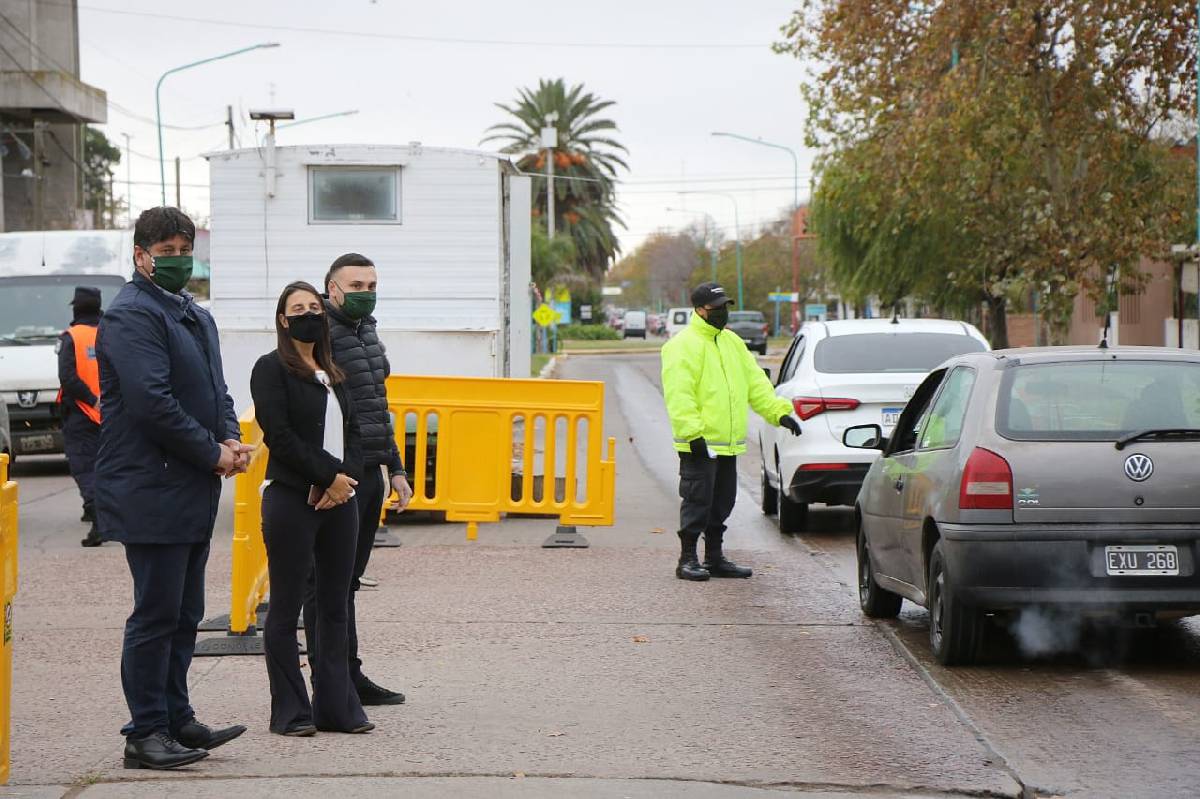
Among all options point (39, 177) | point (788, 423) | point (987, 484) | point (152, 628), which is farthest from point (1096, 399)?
point (39, 177)

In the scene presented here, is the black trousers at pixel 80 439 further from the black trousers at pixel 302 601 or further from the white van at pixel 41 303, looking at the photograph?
the black trousers at pixel 302 601

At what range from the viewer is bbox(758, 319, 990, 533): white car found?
509 inches

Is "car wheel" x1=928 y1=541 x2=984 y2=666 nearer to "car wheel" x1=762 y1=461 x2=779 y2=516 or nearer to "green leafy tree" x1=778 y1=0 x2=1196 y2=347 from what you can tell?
"car wheel" x1=762 y1=461 x2=779 y2=516

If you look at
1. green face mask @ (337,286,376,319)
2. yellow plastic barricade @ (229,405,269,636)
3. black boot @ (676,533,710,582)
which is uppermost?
green face mask @ (337,286,376,319)

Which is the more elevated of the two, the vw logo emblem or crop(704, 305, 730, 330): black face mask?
crop(704, 305, 730, 330): black face mask

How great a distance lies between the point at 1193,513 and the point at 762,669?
210cm

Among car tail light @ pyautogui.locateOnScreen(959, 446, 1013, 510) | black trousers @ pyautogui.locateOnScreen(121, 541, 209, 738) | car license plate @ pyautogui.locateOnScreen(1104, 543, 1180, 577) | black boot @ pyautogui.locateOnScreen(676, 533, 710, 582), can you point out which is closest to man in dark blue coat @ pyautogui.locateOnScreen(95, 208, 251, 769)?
black trousers @ pyautogui.locateOnScreen(121, 541, 209, 738)

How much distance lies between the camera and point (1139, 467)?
7.52 metres

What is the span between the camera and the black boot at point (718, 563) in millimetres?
11086

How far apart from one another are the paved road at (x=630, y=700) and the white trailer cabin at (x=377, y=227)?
5382mm

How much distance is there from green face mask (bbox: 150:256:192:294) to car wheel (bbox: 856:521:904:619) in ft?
15.6

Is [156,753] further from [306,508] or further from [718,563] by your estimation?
[718,563]

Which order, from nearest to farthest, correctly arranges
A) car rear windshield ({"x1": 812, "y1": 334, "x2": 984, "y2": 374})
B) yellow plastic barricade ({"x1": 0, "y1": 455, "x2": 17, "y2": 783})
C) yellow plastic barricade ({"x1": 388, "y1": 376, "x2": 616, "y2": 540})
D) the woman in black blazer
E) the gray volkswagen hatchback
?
yellow plastic barricade ({"x1": 0, "y1": 455, "x2": 17, "y2": 783}), the woman in black blazer, the gray volkswagen hatchback, yellow plastic barricade ({"x1": 388, "y1": 376, "x2": 616, "y2": 540}), car rear windshield ({"x1": 812, "y1": 334, "x2": 984, "y2": 374})

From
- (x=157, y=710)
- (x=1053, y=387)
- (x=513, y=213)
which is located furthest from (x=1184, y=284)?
(x=157, y=710)
